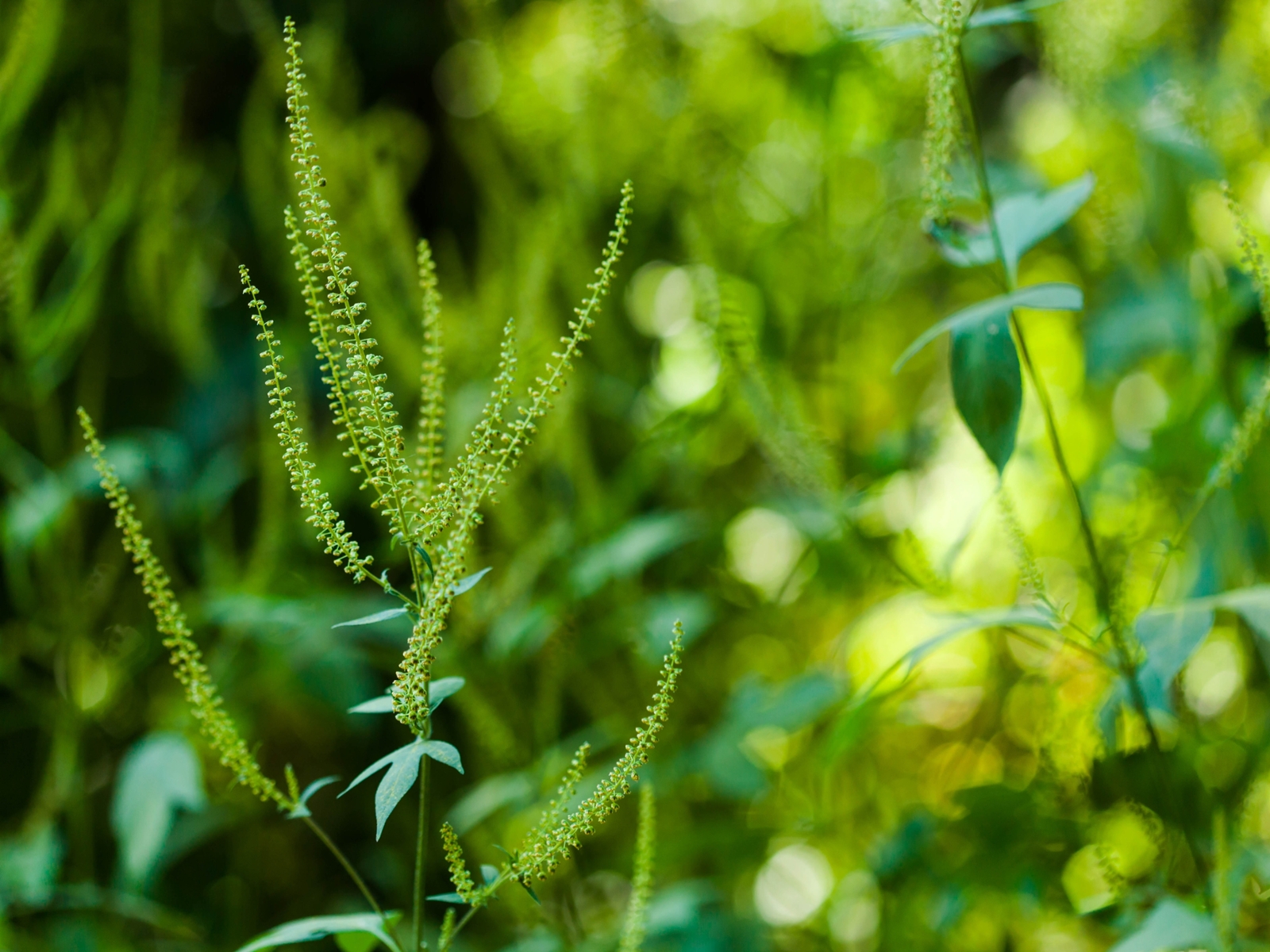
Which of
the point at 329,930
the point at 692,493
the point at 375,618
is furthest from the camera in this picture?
the point at 692,493

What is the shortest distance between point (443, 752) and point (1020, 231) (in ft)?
1.59

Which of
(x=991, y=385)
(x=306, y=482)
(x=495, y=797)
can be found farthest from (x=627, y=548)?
(x=306, y=482)

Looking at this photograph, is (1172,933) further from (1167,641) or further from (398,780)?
(398,780)

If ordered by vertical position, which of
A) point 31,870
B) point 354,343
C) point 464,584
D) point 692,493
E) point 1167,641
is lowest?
point 31,870

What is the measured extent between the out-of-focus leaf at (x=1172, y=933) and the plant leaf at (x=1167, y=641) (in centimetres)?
12

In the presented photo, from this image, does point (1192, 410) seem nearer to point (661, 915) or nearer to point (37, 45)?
point (661, 915)

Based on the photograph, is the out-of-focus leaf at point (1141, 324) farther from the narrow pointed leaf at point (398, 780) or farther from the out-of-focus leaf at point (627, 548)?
the narrow pointed leaf at point (398, 780)

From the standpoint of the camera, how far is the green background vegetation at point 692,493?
2.87 feet

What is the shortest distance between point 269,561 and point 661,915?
0.51 metres

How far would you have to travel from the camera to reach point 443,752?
1.37 feet

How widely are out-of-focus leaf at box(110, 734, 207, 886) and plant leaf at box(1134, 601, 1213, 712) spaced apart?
750 millimetres

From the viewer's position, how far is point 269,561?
3.38 ft

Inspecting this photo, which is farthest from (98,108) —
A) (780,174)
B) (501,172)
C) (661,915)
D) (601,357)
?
(661,915)

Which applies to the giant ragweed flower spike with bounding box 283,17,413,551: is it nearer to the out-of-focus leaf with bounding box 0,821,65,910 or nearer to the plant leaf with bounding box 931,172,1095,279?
the plant leaf with bounding box 931,172,1095,279
